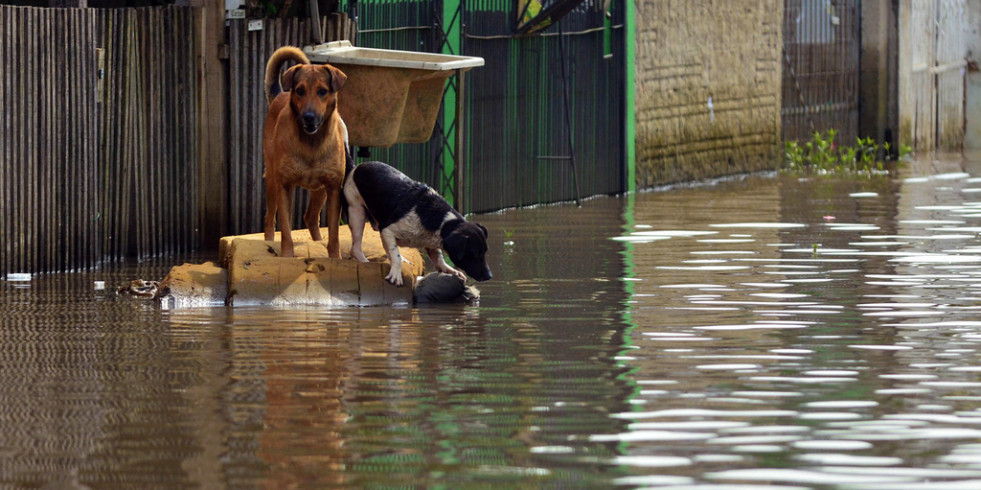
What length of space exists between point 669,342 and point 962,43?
2710 centimetres

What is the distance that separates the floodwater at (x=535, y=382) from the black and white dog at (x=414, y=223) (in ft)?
0.94

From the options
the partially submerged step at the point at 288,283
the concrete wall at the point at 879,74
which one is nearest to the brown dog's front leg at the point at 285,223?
the partially submerged step at the point at 288,283

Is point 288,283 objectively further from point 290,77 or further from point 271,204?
point 290,77

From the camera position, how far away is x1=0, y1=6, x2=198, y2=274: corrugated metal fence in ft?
38.5

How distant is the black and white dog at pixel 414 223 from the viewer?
10125 millimetres

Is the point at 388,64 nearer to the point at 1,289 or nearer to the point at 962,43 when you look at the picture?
the point at 1,289

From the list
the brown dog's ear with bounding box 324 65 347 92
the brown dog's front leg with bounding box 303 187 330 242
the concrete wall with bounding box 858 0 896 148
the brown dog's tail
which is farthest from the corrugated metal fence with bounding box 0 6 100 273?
the concrete wall with bounding box 858 0 896 148

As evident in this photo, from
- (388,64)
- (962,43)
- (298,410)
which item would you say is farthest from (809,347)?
(962,43)

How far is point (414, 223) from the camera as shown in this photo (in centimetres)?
1014

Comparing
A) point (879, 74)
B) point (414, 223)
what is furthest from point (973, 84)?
point (414, 223)

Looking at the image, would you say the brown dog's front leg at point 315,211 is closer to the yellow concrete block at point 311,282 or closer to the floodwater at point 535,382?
the yellow concrete block at point 311,282

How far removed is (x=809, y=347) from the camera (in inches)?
325

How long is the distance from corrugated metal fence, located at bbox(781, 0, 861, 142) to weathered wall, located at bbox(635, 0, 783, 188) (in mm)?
876

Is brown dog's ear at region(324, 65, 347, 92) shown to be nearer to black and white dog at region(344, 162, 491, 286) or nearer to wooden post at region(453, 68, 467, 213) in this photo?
black and white dog at region(344, 162, 491, 286)
